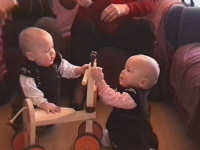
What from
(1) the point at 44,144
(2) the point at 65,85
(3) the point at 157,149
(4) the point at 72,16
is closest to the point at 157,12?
(4) the point at 72,16

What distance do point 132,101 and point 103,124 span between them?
0.44m

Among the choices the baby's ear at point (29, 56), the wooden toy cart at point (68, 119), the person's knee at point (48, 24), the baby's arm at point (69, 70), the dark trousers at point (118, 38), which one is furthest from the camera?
the dark trousers at point (118, 38)

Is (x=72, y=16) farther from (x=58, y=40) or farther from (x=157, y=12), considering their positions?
(x=157, y=12)

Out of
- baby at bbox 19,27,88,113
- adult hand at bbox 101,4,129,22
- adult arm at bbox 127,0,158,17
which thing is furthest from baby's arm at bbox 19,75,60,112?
adult arm at bbox 127,0,158,17

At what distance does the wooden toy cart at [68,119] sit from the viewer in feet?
5.70

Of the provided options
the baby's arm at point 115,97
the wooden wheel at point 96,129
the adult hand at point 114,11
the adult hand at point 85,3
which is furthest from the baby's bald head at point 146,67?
the adult hand at point 85,3

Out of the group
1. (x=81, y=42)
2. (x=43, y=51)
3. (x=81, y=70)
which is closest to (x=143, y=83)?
(x=81, y=70)

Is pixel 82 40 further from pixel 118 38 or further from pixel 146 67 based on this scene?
pixel 146 67

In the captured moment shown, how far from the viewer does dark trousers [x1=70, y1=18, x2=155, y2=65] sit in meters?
2.21

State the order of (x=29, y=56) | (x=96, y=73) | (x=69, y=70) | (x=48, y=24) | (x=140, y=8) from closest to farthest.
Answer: (x=96, y=73) → (x=29, y=56) → (x=69, y=70) → (x=48, y=24) → (x=140, y=8)

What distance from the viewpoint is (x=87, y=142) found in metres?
1.83

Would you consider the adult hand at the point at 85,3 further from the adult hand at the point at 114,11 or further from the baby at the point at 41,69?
the baby at the point at 41,69

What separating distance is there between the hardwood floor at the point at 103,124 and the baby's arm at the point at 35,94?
29 cm

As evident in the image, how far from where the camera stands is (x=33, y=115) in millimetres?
1717
